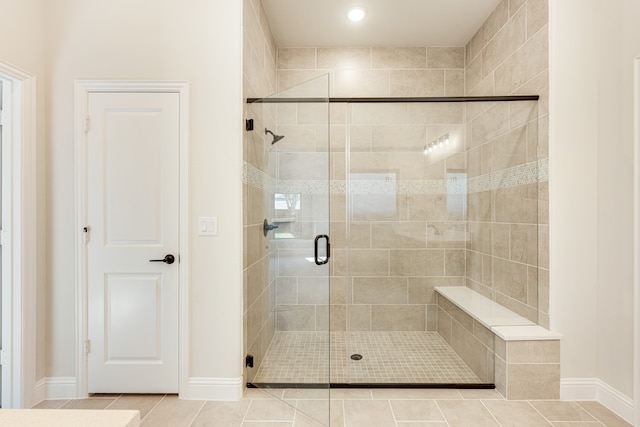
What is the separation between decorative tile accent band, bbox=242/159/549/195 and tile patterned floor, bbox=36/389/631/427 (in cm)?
118

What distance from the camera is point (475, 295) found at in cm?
271

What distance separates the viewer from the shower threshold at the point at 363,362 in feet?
6.59

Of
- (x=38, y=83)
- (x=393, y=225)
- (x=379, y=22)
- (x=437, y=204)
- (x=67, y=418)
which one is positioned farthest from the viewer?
(x=379, y=22)

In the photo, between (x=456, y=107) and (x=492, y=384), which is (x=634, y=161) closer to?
(x=456, y=107)

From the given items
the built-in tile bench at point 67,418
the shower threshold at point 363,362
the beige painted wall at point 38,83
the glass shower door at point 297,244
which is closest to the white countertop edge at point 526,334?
the shower threshold at point 363,362

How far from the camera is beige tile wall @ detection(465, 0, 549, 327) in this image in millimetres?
2271

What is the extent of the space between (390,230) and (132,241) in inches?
75.7

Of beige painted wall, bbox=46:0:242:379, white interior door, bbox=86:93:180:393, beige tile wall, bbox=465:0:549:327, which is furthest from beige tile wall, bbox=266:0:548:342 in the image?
white interior door, bbox=86:93:180:393

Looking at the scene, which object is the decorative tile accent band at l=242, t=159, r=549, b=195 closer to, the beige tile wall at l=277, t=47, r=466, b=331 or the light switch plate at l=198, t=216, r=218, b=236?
the beige tile wall at l=277, t=47, r=466, b=331

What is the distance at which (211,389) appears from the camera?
219 centimetres

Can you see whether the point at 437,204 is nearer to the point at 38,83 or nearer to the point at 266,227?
the point at 266,227

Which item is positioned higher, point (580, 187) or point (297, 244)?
point (580, 187)

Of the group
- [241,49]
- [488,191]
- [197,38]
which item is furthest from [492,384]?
[197,38]

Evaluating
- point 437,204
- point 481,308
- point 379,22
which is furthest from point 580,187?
point 379,22
